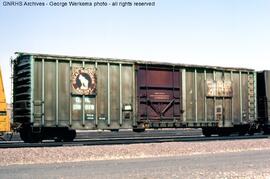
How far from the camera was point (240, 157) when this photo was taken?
13.8 m

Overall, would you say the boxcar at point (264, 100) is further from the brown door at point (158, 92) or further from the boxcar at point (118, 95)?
the brown door at point (158, 92)

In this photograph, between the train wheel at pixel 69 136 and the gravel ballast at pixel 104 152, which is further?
the train wheel at pixel 69 136

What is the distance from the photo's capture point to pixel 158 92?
20.4m

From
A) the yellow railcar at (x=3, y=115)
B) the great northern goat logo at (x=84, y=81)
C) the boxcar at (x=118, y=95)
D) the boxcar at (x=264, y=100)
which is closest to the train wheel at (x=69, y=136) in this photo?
the boxcar at (x=118, y=95)

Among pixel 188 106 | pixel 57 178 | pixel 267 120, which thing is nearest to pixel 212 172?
pixel 57 178

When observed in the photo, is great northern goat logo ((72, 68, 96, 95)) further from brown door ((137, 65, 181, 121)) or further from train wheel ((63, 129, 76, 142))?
brown door ((137, 65, 181, 121))

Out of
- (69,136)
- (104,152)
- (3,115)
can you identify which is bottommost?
(104,152)

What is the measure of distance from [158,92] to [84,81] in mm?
3851

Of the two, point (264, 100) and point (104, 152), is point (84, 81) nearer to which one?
point (104, 152)

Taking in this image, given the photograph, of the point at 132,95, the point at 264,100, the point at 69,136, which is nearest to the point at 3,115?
the point at 69,136

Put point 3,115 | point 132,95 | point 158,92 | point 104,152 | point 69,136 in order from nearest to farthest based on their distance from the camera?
point 104,152 < point 3,115 < point 69,136 < point 132,95 < point 158,92

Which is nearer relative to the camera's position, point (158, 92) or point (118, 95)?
point (118, 95)

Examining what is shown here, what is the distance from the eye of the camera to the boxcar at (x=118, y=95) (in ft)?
58.8

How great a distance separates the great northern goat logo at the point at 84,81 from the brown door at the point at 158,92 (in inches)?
93.4
